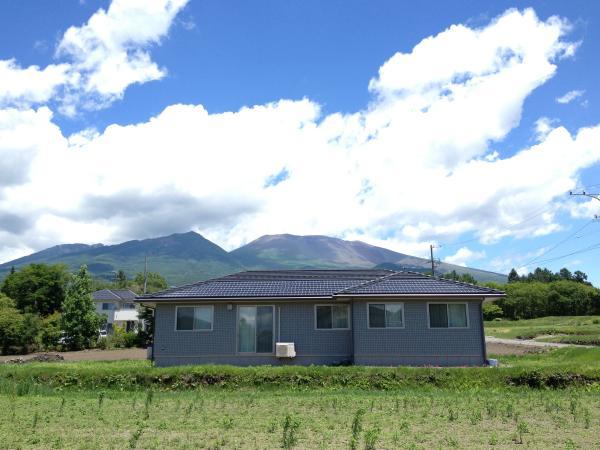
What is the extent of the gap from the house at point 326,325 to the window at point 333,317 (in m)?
0.04

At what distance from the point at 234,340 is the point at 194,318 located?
5.60 feet

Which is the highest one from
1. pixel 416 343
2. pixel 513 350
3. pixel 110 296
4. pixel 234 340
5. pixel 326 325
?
pixel 110 296

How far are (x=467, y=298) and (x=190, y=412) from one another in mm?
11615

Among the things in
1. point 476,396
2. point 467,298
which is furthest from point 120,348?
point 476,396

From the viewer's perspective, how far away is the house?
60.4ft

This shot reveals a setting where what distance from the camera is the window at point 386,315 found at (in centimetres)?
1864

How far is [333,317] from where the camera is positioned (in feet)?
63.6

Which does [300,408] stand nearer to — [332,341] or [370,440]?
[370,440]

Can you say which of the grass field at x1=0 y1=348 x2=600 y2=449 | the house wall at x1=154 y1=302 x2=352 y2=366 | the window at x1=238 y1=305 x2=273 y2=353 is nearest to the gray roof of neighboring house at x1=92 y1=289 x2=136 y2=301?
the house wall at x1=154 y1=302 x2=352 y2=366

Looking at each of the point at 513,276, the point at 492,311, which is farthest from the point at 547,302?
the point at 513,276

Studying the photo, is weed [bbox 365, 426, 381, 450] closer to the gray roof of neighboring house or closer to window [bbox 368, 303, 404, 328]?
window [bbox 368, 303, 404, 328]

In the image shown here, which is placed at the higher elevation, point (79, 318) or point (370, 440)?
point (79, 318)

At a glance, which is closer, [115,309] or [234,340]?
[234,340]

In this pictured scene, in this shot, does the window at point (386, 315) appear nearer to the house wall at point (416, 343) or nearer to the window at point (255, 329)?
the house wall at point (416, 343)
